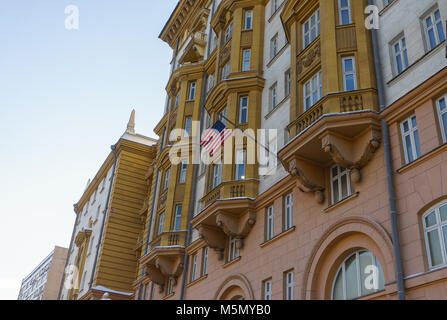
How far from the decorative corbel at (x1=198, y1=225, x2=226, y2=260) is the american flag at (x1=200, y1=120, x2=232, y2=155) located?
4.22 meters

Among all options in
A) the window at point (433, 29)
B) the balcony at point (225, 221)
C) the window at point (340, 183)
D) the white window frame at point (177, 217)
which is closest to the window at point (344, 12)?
the window at point (433, 29)

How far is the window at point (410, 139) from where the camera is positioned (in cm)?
1599

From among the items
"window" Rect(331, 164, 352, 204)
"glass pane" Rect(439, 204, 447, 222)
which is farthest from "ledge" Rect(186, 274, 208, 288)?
"glass pane" Rect(439, 204, 447, 222)

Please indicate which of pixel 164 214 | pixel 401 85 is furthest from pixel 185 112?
pixel 401 85

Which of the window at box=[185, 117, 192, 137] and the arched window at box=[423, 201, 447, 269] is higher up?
the window at box=[185, 117, 192, 137]

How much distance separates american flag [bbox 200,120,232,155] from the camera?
23.9 metres

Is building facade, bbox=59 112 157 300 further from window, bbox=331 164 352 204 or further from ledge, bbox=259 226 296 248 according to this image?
window, bbox=331 164 352 204

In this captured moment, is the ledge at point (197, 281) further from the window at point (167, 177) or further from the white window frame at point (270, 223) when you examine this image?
the window at point (167, 177)

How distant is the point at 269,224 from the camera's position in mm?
22812

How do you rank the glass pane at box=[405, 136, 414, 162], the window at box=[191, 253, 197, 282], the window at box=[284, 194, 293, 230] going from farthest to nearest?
1. the window at box=[191, 253, 197, 282]
2. the window at box=[284, 194, 293, 230]
3. the glass pane at box=[405, 136, 414, 162]

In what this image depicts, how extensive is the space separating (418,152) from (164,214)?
21.9 metres

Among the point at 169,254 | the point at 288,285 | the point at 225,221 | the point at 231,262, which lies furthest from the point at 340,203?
the point at 169,254

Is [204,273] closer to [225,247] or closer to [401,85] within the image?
[225,247]
